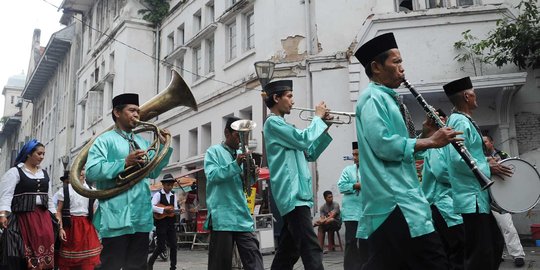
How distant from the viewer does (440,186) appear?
535 centimetres

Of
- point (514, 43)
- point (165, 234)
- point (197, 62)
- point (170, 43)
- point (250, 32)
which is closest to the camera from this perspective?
point (165, 234)

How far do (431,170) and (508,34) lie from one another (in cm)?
773

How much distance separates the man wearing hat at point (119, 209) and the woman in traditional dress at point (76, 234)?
326 cm

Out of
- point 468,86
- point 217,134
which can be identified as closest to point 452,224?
point 468,86

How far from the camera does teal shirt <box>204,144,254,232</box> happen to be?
5.06 metres

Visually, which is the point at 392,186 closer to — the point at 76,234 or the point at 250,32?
the point at 76,234

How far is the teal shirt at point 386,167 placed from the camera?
9.40ft

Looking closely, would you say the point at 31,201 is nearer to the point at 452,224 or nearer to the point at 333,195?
the point at 452,224

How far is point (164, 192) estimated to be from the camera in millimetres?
10508

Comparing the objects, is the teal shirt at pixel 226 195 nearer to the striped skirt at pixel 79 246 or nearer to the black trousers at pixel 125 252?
the black trousers at pixel 125 252

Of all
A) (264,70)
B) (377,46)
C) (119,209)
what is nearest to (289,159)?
(119,209)

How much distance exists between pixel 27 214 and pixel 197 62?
15.6 meters

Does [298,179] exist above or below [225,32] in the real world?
below

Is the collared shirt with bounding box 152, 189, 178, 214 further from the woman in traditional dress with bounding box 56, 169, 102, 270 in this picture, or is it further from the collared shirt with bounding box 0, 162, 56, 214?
the collared shirt with bounding box 0, 162, 56, 214
